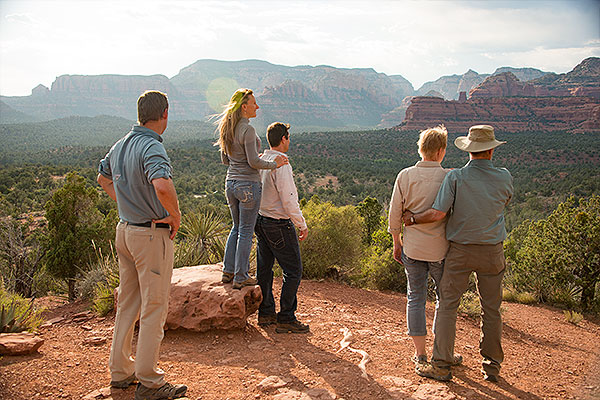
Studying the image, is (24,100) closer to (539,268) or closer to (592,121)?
(592,121)

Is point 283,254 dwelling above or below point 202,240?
above

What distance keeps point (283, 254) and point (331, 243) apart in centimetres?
360

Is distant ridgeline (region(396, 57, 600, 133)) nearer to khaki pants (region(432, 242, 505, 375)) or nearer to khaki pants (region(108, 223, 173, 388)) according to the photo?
khaki pants (region(432, 242, 505, 375))

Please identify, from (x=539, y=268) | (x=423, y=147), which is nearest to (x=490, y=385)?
(x=423, y=147)

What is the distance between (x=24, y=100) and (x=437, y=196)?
225m

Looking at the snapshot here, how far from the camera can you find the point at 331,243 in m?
7.88

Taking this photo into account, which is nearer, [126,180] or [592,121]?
[126,180]

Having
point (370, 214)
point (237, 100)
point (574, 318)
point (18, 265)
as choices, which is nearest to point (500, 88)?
point (370, 214)

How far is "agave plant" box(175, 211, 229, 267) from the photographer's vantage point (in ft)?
22.3

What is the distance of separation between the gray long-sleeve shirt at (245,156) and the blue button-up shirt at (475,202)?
159 centimetres

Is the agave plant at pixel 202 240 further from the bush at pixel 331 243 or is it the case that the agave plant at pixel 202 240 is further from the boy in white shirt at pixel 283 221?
the boy in white shirt at pixel 283 221

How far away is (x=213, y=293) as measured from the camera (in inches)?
176

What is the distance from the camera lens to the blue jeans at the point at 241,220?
4.17 m

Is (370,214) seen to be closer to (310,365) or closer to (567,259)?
(567,259)
